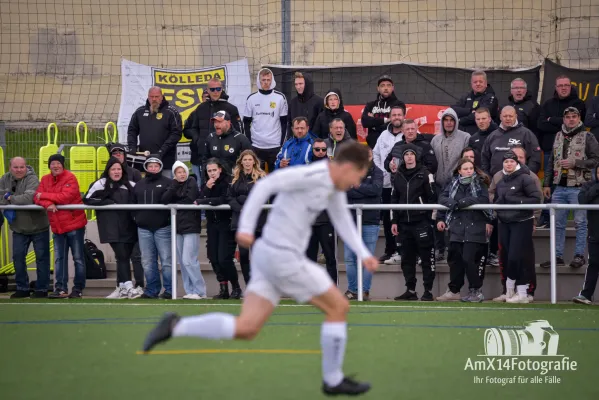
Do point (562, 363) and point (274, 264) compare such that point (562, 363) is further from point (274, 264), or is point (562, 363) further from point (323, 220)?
point (323, 220)

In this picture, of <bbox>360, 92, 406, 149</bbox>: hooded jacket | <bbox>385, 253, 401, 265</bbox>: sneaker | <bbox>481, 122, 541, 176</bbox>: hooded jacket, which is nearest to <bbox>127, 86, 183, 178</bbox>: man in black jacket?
<bbox>360, 92, 406, 149</bbox>: hooded jacket

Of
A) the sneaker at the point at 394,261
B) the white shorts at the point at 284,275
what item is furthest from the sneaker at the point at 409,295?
the white shorts at the point at 284,275

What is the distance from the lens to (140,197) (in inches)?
537

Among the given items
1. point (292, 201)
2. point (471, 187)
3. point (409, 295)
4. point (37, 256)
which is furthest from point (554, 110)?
point (292, 201)

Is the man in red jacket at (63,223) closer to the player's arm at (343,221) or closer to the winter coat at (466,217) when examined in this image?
the winter coat at (466,217)

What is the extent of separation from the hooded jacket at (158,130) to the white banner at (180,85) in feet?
4.39

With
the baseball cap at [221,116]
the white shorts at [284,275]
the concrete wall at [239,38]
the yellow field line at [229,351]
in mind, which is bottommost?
the yellow field line at [229,351]

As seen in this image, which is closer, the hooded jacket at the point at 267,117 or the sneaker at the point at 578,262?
the sneaker at the point at 578,262

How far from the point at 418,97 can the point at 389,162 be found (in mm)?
2827

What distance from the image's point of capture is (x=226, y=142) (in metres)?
13.9

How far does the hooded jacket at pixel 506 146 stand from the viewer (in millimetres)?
13250

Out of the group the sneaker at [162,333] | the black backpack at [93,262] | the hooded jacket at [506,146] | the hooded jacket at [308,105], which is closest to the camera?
the sneaker at [162,333]

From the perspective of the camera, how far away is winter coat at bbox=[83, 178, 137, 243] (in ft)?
44.5

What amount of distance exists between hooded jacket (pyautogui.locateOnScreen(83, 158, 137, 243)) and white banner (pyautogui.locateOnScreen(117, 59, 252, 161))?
2.63 m
